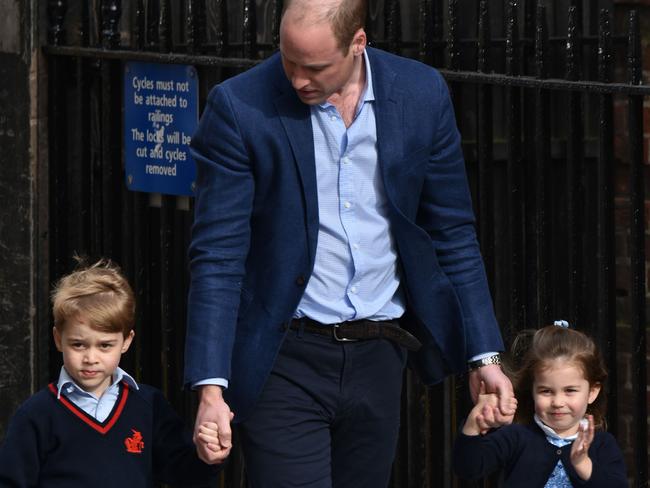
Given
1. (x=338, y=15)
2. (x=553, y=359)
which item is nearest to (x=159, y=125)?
(x=553, y=359)

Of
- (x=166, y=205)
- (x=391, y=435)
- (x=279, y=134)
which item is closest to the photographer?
(x=279, y=134)

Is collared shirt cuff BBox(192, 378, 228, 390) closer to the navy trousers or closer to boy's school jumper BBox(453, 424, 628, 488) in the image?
the navy trousers

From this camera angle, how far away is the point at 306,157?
4.12 m

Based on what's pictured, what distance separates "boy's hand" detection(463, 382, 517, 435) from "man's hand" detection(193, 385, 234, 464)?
0.66 metres

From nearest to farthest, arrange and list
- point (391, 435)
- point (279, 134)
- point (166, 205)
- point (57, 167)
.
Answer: point (279, 134), point (391, 435), point (166, 205), point (57, 167)

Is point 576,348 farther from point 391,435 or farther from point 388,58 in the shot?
point 388,58

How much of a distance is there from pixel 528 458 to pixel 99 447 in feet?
3.86

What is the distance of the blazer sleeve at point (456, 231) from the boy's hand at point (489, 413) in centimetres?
15

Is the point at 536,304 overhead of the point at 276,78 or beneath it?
beneath

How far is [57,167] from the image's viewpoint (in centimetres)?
657

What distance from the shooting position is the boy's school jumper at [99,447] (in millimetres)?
4492

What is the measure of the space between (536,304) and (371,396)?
100 centimetres

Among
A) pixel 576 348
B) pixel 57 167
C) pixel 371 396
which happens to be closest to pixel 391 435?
pixel 371 396

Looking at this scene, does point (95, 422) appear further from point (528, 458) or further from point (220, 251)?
point (528, 458)
